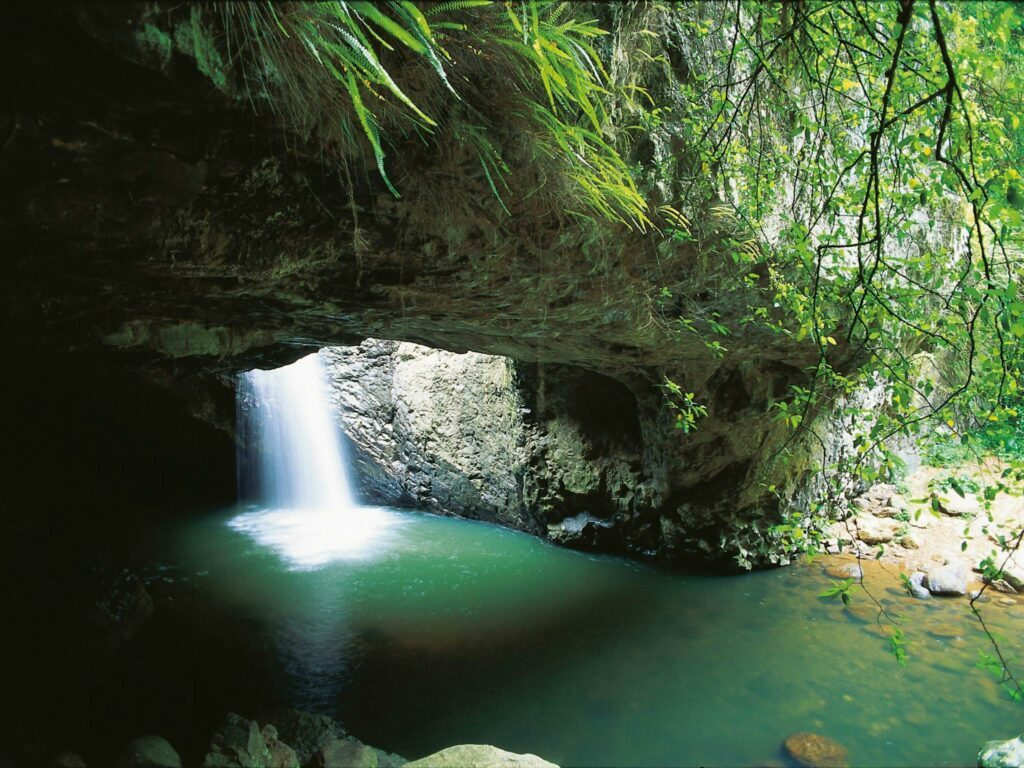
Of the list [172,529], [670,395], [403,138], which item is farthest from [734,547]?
[172,529]

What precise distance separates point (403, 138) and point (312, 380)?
851 centimetres

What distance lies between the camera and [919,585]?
21.3 feet

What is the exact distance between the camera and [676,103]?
320 cm

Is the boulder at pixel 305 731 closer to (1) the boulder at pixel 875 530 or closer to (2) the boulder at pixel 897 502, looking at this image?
(1) the boulder at pixel 875 530

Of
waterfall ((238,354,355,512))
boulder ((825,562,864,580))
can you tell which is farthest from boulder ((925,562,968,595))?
waterfall ((238,354,355,512))

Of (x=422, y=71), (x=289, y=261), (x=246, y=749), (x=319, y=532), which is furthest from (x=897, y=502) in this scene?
(x=422, y=71)

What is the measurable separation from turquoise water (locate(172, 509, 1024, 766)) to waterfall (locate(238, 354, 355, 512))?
3.06 m

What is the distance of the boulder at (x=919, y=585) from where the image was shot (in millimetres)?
6238

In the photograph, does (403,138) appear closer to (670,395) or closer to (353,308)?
(353,308)

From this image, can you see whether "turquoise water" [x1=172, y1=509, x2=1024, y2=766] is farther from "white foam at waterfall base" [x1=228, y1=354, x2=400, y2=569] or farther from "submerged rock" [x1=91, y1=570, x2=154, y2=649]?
"white foam at waterfall base" [x1=228, y1=354, x2=400, y2=569]

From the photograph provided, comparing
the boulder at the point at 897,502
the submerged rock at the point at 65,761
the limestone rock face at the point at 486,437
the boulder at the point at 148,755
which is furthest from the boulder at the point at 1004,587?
the submerged rock at the point at 65,761

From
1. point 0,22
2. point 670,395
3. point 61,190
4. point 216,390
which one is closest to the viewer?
point 0,22

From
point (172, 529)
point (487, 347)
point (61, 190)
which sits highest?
point (61, 190)

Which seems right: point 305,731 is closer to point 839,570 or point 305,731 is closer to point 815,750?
point 815,750
